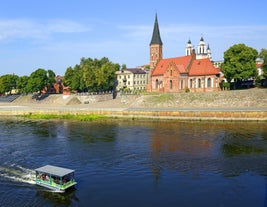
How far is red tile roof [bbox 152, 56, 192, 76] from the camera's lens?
346ft

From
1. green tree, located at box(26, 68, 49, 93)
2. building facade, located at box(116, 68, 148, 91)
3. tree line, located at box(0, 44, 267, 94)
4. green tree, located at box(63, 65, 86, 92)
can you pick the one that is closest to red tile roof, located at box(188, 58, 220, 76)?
tree line, located at box(0, 44, 267, 94)

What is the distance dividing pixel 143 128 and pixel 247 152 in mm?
25591

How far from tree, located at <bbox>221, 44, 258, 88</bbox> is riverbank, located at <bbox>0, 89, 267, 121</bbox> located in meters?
7.75

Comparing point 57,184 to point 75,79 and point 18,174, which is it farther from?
point 75,79

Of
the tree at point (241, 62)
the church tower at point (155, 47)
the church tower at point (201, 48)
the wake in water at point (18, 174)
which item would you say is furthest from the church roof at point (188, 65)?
the wake in water at point (18, 174)

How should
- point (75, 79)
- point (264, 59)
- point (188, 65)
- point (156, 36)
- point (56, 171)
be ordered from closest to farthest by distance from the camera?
point (56, 171) → point (264, 59) → point (188, 65) → point (156, 36) → point (75, 79)

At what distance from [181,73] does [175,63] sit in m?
6.76

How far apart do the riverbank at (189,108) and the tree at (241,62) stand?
25.4 ft

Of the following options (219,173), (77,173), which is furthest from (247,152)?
(77,173)

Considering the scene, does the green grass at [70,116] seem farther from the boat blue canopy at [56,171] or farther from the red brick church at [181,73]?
the boat blue canopy at [56,171]

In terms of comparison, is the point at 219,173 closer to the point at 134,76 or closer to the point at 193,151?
the point at 193,151

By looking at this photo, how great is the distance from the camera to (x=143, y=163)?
39125 mm

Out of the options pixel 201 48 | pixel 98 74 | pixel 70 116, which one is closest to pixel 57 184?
pixel 70 116

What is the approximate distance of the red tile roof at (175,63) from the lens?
105 m
